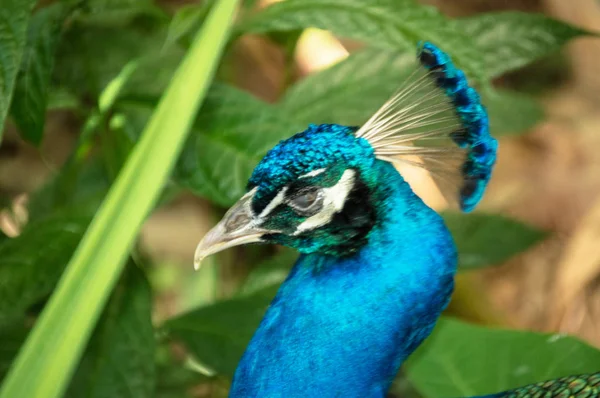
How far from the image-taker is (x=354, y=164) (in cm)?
67

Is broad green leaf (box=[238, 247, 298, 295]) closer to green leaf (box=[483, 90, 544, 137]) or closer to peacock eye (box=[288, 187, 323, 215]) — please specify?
green leaf (box=[483, 90, 544, 137])

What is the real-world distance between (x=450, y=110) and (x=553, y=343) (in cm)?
41

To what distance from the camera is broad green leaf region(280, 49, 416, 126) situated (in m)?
1.03

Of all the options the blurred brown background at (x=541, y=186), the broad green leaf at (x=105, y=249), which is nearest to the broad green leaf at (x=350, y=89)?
the broad green leaf at (x=105, y=249)

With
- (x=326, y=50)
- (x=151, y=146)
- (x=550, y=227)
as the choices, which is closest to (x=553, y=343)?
(x=151, y=146)

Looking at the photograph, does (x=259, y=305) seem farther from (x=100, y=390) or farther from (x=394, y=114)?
(x=394, y=114)

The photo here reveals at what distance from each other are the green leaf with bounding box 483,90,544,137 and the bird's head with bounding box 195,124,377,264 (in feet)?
1.76

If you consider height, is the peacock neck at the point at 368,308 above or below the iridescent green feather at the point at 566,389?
above

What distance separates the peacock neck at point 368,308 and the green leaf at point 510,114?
1.62 feet

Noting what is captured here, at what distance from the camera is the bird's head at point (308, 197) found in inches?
25.5

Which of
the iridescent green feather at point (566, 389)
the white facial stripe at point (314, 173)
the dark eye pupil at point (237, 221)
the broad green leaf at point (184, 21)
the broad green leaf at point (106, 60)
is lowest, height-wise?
the iridescent green feather at point (566, 389)

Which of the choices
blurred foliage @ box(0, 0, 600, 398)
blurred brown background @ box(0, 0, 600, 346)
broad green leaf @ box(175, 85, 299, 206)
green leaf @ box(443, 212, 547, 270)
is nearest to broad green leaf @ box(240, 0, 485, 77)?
blurred foliage @ box(0, 0, 600, 398)

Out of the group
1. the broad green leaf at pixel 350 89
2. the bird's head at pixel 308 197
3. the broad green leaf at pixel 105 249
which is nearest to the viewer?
the broad green leaf at pixel 105 249

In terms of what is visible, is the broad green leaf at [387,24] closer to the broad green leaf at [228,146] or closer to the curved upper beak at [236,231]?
the broad green leaf at [228,146]
